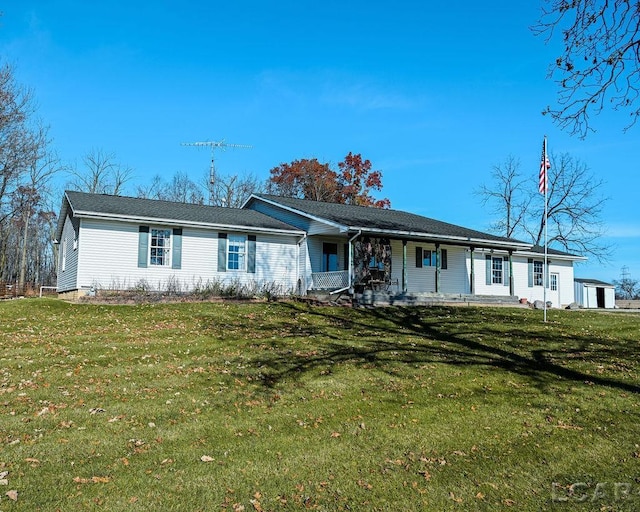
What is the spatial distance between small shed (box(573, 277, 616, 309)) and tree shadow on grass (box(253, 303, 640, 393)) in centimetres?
2108

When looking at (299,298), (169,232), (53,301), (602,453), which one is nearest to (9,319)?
(53,301)

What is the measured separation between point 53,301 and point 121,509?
15.0 metres

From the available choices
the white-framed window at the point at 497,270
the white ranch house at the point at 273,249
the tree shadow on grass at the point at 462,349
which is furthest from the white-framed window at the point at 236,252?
the white-framed window at the point at 497,270

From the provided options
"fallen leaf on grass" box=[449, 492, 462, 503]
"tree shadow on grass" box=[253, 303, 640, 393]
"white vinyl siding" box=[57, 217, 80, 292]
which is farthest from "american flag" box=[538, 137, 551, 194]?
"white vinyl siding" box=[57, 217, 80, 292]

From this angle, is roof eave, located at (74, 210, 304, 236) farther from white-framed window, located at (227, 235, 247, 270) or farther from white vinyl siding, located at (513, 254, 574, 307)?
white vinyl siding, located at (513, 254, 574, 307)

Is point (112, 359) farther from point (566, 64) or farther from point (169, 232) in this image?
point (169, 232)

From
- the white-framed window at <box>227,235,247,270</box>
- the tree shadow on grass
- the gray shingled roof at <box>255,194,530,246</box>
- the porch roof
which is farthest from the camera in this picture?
the gray shingled roof at <box>255,194,530,246</box>

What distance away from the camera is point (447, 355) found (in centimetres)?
1102

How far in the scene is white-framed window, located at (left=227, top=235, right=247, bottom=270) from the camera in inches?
850

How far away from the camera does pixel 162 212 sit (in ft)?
69.3

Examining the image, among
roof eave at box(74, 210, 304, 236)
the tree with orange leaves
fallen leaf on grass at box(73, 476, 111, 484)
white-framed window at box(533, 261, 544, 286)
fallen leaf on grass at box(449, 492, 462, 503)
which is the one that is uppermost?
the tree with orange leaves

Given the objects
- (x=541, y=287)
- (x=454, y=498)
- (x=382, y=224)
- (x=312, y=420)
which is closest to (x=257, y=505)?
(x=454, y=498)

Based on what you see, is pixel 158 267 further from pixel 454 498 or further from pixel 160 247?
pixel 454 498

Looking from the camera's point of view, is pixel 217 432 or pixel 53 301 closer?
pixel 217 432
